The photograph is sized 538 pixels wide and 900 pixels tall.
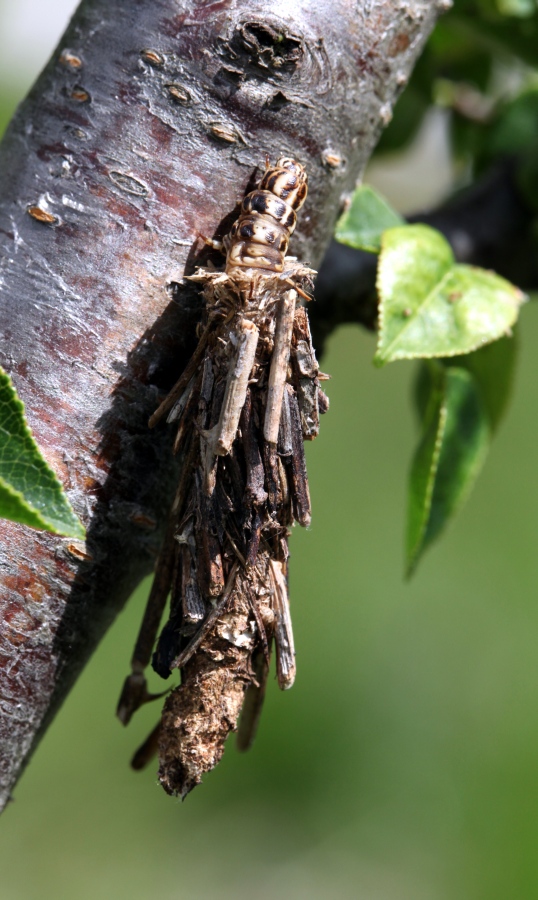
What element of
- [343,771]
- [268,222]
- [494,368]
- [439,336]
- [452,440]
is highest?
[268,222]

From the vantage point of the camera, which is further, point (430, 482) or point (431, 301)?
point (430, 482)

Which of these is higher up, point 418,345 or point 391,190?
point 418,345

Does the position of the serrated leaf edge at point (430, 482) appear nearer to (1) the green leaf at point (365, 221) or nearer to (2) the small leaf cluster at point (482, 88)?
(1) the green leaf at point (365, 221)

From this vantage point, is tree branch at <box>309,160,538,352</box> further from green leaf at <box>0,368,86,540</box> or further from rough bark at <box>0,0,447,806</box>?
green leaf at <box>0,368,86,540</box>

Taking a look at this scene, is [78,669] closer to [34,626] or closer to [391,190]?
[34,626]

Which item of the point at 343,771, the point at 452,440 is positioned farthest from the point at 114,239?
the point at 343,771

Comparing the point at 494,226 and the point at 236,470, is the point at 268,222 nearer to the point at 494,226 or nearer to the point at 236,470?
the point at 236,470

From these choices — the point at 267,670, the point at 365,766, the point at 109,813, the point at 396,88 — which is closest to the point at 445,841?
the point at 365,766

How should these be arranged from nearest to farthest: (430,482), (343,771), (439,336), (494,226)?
(439,336) → (430,482) → (494,226) → (343,771)
